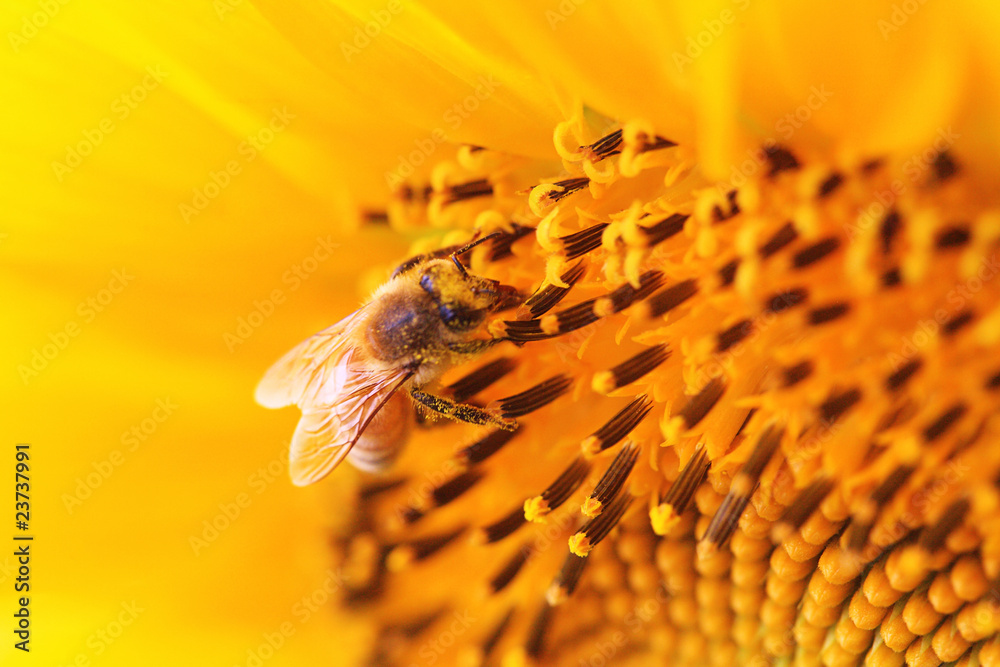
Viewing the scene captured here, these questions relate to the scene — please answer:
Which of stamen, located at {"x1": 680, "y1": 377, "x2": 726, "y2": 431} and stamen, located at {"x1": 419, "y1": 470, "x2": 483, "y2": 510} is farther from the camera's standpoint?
stamen, located at {"x1": 419, "y1": 470, "x2": 483, "y2": 510}

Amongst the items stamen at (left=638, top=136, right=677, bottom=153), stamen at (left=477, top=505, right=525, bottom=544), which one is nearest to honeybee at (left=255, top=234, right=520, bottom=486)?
stamen at (left=477, top=505, right=525, bottom=544)

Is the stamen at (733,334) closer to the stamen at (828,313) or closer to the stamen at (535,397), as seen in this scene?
the stamen at (828,313)

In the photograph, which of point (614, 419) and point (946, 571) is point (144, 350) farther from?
point (946, 571)

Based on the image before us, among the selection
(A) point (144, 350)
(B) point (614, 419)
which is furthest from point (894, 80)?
(A) point (144, 350)

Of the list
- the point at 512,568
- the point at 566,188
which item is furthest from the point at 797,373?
the point at 512,568

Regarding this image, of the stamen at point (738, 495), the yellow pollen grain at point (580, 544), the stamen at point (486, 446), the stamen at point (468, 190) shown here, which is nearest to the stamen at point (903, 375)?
the stamen at point (738, 495)

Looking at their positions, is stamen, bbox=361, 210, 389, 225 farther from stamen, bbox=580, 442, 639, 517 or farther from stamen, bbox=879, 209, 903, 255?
stamen, bbox=879, 209, 903, 255

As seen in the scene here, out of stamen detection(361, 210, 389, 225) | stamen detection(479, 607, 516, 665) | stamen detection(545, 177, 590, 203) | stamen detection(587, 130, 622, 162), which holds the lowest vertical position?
stamen detection(479, 607, 516, 665)
